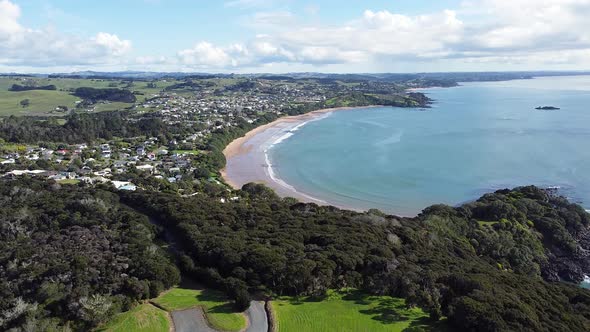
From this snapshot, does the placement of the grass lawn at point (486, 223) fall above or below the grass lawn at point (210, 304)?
below

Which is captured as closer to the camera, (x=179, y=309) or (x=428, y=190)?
(x=179, y=309)

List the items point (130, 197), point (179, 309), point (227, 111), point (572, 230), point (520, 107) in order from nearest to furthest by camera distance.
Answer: point (179, 309) → point (130, 197) → point (572, 230) → point (227, 111) → point (520, 107)

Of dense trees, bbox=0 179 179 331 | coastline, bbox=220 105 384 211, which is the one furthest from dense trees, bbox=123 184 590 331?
coastline, bbox=220 105 384 211

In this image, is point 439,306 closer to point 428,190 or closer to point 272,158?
point 428,190

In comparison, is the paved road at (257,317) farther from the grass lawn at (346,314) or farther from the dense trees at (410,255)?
the dense trees at (410,255)

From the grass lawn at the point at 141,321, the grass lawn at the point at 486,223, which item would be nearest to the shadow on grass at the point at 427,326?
the grass lawn at the point at 141,321

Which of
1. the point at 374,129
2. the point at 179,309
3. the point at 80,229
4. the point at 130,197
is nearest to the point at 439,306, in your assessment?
the point at 179,309

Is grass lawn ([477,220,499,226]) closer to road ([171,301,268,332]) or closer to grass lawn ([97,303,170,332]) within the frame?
road ([171,301,268,332])
